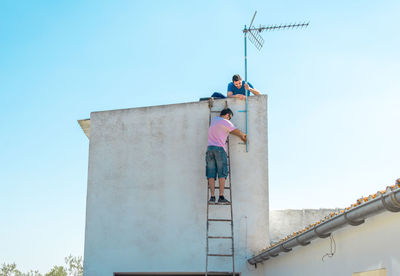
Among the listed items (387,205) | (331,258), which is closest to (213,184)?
(331,258)

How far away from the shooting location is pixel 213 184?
34.4 ft

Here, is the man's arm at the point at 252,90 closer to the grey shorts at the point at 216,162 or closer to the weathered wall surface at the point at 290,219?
the grey shorts at the point at 216,162

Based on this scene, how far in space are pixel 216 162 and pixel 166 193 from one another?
1.33 m

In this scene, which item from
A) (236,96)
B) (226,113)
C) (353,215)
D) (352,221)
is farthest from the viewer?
(236,96)

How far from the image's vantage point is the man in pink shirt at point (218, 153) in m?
10.5

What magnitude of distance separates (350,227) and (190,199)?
4.72 meters

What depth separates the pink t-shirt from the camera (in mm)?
10606

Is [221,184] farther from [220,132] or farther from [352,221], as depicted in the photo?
[352,221]

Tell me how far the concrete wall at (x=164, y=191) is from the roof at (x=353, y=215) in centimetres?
224

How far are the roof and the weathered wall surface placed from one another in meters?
3.56

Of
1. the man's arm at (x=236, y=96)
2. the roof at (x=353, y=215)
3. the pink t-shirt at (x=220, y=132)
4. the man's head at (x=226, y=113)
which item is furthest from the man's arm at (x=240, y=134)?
the roof at (x=353, y=215)

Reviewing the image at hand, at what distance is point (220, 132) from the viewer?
10633 mm

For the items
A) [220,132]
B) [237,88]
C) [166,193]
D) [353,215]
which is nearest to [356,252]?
[353,215]

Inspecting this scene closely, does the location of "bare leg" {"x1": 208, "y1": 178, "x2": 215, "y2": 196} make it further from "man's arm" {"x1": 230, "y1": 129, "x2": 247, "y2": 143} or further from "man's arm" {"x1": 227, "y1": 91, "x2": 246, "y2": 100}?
"man's arm" {"x1": 227, "y1": 91, "x2": 246, "y2": 100}
